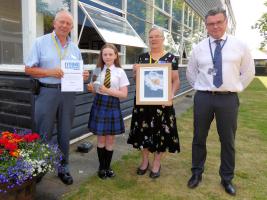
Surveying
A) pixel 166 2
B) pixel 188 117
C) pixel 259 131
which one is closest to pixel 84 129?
pixel 188 117

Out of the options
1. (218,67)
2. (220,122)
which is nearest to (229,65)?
(218,67)

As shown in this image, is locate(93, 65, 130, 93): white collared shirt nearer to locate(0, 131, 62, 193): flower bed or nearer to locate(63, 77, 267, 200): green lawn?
locate(0, 131, 62, 193): flower bed

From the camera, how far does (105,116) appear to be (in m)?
3.43

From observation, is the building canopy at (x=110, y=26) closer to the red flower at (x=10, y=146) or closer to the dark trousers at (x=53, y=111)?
the dark trousers at (x=53, y=111)

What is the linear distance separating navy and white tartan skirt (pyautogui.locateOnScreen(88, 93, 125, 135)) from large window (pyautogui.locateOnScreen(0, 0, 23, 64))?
142 cm

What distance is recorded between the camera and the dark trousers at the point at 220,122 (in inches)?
126

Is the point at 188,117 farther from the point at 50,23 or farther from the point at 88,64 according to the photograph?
the point at 50,23

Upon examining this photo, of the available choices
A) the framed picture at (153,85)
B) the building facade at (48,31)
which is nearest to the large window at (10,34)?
the building facade at (48,31)

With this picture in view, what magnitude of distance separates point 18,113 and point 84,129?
1.39m

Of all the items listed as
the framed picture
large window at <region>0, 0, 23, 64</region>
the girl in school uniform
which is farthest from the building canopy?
the framed picture

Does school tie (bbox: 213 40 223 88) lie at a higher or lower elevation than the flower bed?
higher

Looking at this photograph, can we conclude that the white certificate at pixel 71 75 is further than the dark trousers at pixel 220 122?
No

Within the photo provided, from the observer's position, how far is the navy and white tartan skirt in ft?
11.2

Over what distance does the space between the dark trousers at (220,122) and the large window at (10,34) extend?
2.45m
